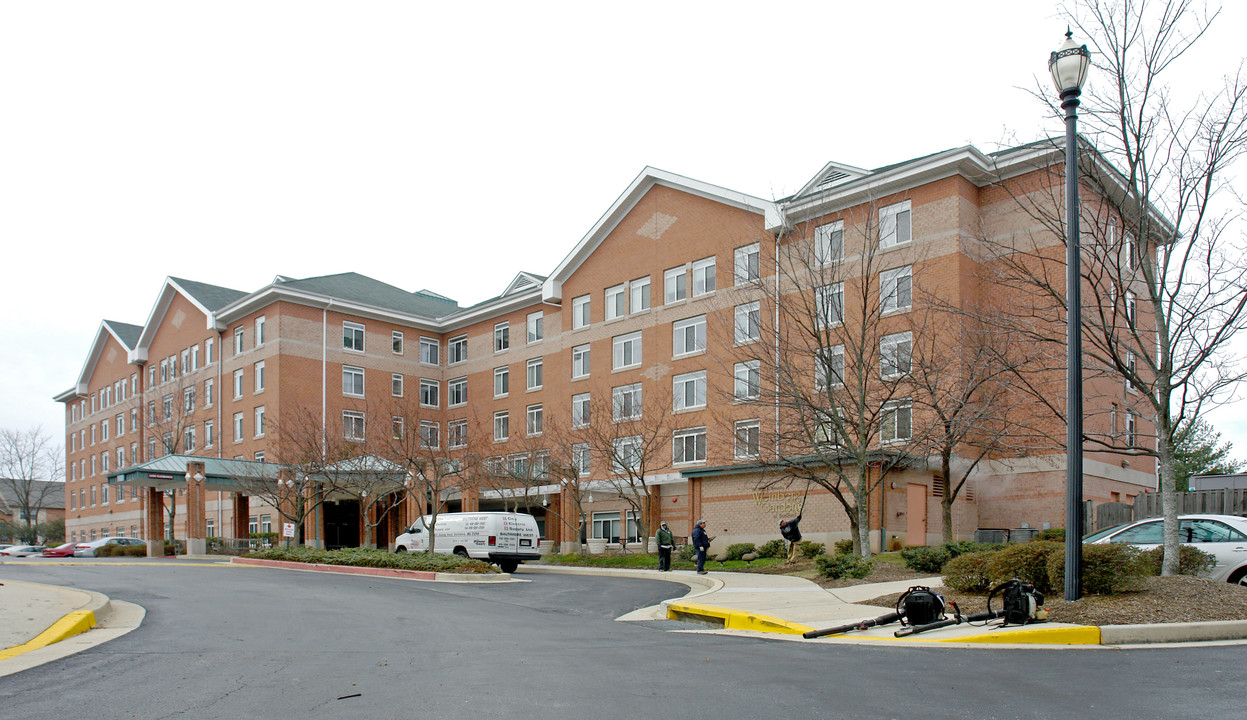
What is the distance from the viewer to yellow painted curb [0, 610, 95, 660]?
988 centimetres

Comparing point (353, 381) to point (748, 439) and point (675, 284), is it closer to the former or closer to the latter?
point (675, 284)

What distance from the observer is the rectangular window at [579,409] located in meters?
44.5

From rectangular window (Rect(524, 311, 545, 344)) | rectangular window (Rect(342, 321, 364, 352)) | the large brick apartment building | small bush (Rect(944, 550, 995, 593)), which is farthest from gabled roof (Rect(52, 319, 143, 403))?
small bush (Rect(944, 550, 995, 593))

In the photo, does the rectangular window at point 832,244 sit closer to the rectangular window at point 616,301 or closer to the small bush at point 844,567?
the small bush at point 844,567

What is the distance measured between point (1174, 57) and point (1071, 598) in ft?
25.6

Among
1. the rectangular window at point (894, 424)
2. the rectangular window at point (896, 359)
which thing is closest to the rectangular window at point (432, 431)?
the rectangular window at point (894, 424)

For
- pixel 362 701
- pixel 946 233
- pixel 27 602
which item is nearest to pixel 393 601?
pixel 27 602

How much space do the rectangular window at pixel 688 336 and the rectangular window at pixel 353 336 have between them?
19.8m

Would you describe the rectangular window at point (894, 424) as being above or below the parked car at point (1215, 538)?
above

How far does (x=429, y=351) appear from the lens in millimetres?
56188

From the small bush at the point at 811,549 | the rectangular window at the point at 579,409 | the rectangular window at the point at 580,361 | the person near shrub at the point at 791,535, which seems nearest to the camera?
the person near shrub at the point at 791,535

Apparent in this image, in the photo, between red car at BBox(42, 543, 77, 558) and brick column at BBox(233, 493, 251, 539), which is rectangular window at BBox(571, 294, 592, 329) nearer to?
brick column at BBox(233, 493, 251, 539)

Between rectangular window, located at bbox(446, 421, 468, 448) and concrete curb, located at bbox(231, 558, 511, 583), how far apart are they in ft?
47.7

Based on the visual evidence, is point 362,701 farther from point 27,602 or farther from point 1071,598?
point 27,602
